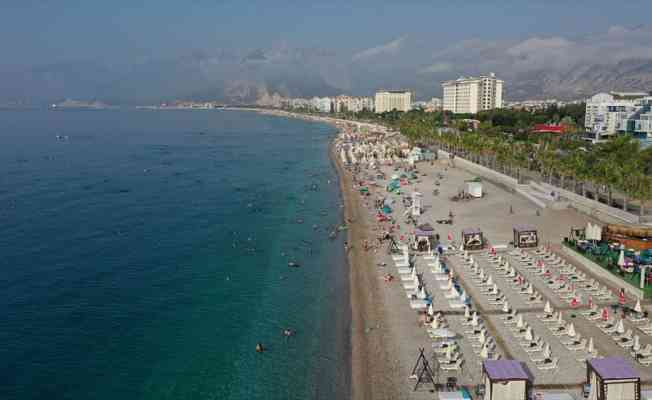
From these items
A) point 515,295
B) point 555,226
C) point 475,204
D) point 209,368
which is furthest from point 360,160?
point 209,368

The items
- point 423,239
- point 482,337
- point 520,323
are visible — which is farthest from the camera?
point 423,239

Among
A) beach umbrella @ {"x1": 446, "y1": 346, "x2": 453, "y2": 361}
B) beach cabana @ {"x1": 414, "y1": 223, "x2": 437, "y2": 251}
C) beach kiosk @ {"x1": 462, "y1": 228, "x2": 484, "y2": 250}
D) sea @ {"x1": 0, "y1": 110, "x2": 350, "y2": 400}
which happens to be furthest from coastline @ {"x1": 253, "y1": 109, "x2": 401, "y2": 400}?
beach kiosk @ {"x1": 462, "y1": 228, "x2": 484, "y2": 250}

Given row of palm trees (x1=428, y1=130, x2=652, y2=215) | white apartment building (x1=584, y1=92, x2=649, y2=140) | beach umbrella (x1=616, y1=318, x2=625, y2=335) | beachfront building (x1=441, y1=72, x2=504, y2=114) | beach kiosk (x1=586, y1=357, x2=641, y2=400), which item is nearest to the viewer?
beach kiosk (x1=586, y1=357, x2=641, y2=400)

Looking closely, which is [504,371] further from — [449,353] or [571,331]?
[571,331]

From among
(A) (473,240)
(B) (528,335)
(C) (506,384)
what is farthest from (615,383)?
(A) (473,240)

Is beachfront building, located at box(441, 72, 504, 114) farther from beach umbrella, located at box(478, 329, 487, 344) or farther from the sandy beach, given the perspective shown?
beach umbrella, located at box(478, 329, 487, 344)

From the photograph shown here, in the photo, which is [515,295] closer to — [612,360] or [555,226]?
[612,360]
